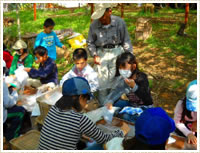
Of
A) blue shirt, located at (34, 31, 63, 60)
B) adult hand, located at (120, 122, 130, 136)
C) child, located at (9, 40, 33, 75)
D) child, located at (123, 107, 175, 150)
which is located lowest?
adult hand, located at (120, 122, 130, 136)

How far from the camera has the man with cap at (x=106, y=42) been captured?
374 cm

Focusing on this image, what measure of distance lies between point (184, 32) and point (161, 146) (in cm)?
727

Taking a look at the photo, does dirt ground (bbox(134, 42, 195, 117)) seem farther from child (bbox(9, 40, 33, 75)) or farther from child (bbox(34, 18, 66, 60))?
child (bbox(9, 40, 33, 75))

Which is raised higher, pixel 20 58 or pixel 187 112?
pixel 20 58

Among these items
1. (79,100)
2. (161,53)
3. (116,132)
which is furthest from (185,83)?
(79,100)

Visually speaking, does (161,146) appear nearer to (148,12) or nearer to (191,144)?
(191,144)

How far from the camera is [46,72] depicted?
400 centimetres

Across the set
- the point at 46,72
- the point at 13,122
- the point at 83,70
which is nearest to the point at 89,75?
the point at 83,70

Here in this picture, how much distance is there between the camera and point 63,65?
6.69 m

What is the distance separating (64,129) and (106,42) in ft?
7.06

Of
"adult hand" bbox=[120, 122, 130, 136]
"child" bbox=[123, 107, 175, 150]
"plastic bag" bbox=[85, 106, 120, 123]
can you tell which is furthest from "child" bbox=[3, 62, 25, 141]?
"child" bbox=[123, 107, 175, 150]

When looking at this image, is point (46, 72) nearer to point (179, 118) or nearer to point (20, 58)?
point (20, 58)

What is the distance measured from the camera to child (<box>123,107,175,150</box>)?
5.37 ft

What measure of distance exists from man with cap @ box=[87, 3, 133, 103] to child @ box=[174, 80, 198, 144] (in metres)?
1.53
